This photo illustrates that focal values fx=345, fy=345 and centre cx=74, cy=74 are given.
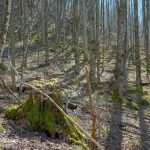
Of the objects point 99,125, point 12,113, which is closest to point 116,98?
point 99,125

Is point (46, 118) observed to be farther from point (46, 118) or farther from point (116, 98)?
point (116, 98)

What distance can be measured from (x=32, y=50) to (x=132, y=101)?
47.8 ft

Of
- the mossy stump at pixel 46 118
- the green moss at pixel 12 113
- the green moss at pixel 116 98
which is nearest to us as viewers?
the mossy stump at pixel 46 118

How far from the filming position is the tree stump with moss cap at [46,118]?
6625 millimetres

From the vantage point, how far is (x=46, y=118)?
6.67 m

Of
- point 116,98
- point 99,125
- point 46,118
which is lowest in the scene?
point 116,98

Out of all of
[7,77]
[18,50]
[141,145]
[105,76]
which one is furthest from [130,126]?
[18,50]

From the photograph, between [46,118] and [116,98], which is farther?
[116,98]

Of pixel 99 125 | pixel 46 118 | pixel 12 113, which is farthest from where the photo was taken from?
pixel 12 113

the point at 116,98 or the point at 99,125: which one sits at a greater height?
the point at 99,125

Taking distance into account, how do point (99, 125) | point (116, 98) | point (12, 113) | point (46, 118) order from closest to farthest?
point (46, 118)
point (99, 125)
point (12, 113)
point (116, 98)

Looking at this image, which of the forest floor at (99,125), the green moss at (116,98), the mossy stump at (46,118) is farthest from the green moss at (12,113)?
the green moss at (116,98)

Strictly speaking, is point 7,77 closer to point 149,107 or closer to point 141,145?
point 149,107

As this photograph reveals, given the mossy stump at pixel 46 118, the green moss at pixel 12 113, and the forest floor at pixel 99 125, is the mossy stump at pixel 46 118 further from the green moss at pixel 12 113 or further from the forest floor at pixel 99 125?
the forest floor at pixel 99 125
